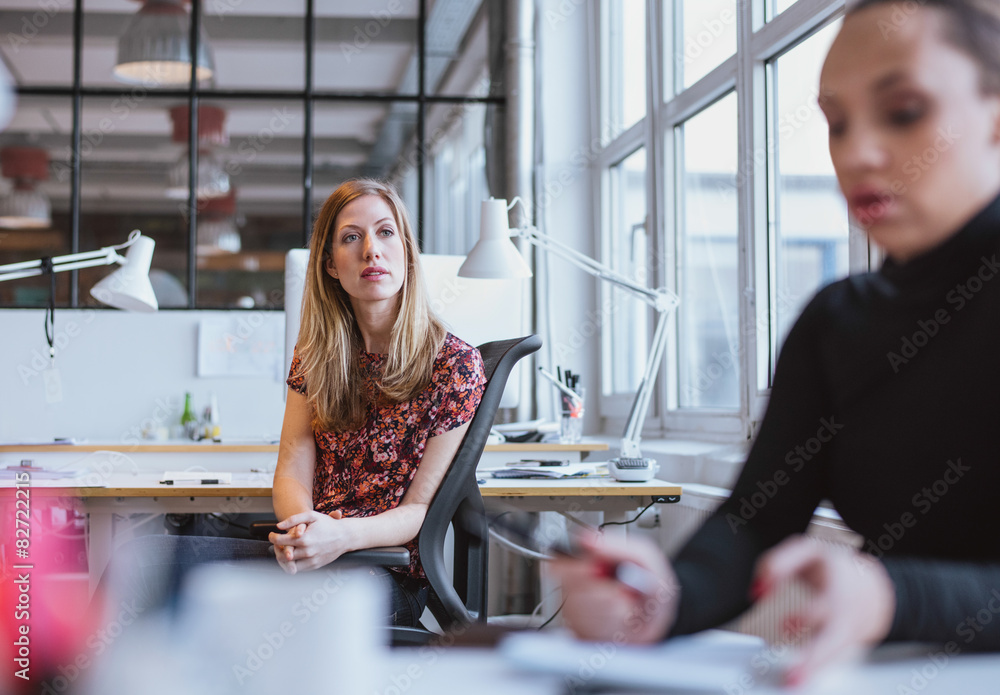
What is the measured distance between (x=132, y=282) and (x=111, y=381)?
218 centimetres

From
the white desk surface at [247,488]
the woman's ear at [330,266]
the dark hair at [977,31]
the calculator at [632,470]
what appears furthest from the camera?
the calculator at [632,470]

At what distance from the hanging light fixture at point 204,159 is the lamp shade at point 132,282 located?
241 cm

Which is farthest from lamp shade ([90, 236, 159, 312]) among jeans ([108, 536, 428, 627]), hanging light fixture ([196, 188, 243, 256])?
hanging light fixture ([196, 188, 243, 256])

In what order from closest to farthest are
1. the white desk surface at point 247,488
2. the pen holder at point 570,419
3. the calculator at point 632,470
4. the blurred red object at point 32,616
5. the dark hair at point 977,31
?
the dark hair at point 977,31, the blurred red object at point 32,616, the white desk surface at point 247,488, the calculator at point 632,470, the pen holder at point 570,419

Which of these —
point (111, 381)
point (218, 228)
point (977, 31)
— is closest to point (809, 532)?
point (977, 31)

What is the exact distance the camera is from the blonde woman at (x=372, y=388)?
71.8 inches

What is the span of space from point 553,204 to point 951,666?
4.54m

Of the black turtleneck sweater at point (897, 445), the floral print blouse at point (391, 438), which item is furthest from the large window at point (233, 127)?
the black turtleneck sweater at point (897, 445)

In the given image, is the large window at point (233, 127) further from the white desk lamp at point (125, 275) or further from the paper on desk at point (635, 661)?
the paper on desk at point (635, 661)

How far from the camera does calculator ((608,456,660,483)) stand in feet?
7.84

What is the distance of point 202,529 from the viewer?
10.5ft

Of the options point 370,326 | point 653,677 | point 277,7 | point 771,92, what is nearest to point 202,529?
point 370,326

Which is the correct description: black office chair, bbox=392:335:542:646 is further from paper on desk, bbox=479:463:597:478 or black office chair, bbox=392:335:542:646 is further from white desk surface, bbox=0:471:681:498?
paper on desk, bbox=479:463:597:478

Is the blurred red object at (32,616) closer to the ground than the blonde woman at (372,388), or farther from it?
closer to the ground
